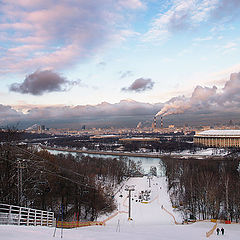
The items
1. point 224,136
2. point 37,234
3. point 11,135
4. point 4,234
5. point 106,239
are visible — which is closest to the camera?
point 4,234

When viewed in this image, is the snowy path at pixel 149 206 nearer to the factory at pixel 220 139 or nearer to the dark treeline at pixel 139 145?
the dark treeline at pixel 139 145

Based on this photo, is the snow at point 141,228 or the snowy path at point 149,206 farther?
the snowy path at point 149,206

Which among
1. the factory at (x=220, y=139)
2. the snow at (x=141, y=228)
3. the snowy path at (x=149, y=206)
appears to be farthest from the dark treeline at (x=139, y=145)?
the snowy path at (x=149, y=206)

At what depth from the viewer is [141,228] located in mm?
12086

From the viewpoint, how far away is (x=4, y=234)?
5.77m

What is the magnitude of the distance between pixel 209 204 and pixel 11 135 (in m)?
14.4

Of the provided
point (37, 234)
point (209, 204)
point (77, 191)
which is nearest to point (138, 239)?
point (37, 234)

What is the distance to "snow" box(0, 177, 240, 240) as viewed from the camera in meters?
6.66

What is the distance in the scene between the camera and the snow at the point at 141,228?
6.66 m

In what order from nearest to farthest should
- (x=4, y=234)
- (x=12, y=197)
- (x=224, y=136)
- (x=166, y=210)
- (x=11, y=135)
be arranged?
(x=4, y=234), (x=12, y=197), (x=11, y=135), (x=166, y=210), (x=224, y=136)

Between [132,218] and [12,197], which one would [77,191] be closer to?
[132,218]

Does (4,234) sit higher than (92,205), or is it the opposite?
(4,234)

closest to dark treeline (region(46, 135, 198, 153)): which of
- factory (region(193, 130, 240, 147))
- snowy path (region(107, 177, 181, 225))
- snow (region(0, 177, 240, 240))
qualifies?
factory (region(193, 130, 240, 147))

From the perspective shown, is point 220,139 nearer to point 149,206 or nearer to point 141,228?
point 149,206
